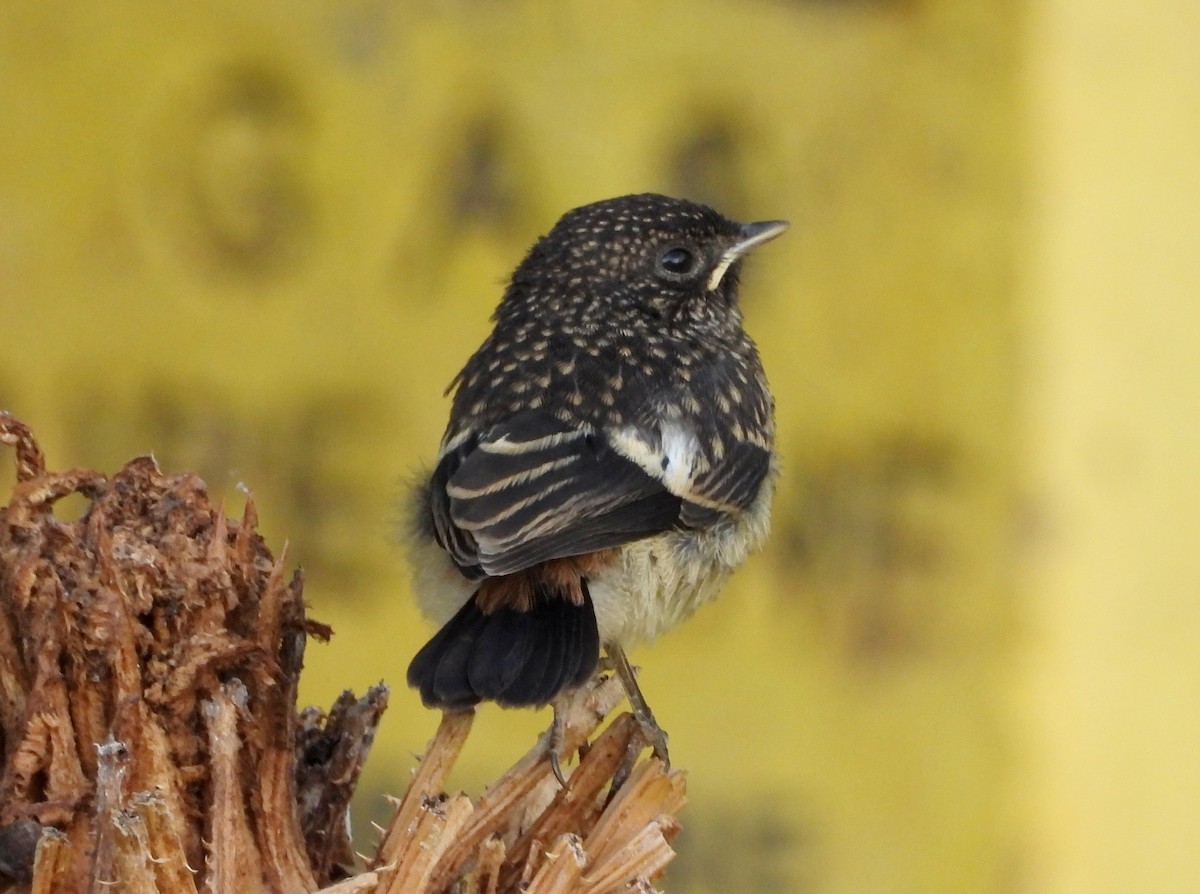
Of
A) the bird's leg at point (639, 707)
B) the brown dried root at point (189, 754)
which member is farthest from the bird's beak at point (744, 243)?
the brown dried root at point (189, 754)

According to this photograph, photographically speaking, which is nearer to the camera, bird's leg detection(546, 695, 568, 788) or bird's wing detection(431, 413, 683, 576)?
bird's leg detection(546, 695, 568, 788)

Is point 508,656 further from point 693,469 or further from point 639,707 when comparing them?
point 693,469

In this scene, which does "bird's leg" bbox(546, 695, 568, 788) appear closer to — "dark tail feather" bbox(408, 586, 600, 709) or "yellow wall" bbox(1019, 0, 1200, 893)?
"dark tail feather" bbox(408, 586, 600, 709)

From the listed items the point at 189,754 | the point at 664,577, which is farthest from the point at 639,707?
the point at 189,754

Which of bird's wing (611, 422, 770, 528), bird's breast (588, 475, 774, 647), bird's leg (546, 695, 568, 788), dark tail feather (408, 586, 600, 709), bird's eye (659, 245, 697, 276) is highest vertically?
bird's eye (659, 245, 697, 276)

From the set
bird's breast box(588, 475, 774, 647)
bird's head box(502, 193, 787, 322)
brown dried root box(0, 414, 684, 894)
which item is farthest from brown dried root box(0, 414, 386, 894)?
bird's head box(502, 193, 787, 322)

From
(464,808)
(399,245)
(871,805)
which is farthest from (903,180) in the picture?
(464,808)

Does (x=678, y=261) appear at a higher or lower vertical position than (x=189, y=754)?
higher
